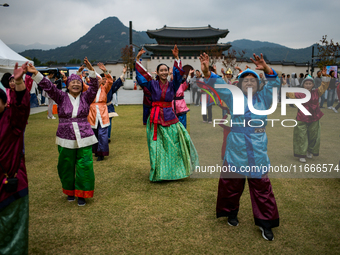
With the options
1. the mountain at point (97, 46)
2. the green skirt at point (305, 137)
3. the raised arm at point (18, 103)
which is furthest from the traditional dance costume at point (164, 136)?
the mountain at point (97, 46)

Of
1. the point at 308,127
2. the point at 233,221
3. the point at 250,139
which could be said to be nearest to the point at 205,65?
the point at 250,139

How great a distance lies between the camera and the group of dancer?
209 cm

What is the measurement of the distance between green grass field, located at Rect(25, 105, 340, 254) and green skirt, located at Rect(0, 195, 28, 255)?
59 centimetres

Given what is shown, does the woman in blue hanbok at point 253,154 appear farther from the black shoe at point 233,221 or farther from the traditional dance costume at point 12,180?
the traditional dance costume at point 12,180

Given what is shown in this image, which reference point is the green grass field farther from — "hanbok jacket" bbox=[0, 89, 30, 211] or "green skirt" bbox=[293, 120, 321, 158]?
"green skirt" bbox=[293, 120, 321, 158]

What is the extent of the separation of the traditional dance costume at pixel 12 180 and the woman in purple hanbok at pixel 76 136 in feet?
4.43

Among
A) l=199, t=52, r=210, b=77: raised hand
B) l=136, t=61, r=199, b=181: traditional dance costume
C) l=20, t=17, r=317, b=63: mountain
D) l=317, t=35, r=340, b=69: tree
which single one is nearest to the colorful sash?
l=136, t=61, r=199, b=181: traditional dance costume

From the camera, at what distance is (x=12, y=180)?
205cm

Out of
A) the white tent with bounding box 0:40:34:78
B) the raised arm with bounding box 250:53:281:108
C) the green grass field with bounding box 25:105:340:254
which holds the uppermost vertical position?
the white tent with bounding box 0:40:34:78

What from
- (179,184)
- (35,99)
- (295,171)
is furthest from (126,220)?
(35,99)

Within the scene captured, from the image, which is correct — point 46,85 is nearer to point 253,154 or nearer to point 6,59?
point 253,154

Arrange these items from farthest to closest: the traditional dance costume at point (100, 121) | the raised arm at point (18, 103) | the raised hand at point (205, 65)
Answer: the traditional dance costume at point (100, 121) < the raised hand at point (205, 65) < the raised arm at point (18, 103)

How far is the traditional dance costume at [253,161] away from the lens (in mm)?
2818

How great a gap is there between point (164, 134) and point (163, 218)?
149cm
